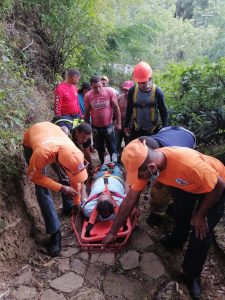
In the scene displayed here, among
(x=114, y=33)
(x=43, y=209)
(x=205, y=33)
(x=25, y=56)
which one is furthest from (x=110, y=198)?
(x=205, y=33)

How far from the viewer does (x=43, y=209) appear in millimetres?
3229

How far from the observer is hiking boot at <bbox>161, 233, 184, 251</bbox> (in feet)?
11.0

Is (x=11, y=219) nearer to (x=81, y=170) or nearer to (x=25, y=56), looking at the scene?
(x=81, y=170)

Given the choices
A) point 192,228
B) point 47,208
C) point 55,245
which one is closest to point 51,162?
point 47,208

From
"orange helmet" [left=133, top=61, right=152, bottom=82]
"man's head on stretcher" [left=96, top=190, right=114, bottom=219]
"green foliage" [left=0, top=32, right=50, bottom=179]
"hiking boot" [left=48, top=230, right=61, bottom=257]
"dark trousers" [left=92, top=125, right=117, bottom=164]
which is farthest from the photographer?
"dark trousers" [left=92, top=125, right=117, bottom=164]

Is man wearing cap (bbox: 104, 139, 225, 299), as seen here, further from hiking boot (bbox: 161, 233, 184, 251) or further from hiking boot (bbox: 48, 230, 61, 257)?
hiking boot (bbox: 48, 230, 61, 257)

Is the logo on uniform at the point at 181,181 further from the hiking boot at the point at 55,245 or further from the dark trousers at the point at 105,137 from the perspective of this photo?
the dark trousers at the point at 105,137

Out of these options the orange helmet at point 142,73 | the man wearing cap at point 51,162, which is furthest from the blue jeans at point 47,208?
the orange helmet at point 142,73

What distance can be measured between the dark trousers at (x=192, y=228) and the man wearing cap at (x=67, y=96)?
3.18 m

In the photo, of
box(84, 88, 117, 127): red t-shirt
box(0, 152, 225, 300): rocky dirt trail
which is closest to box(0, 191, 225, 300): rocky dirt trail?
box(0, 152, 225, 300): rocky dirt trail

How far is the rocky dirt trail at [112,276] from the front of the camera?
286 centimetres

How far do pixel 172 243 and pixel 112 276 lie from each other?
2.63 feet

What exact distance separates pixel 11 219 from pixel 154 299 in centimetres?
177

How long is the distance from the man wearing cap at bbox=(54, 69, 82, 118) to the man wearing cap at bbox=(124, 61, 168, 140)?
145 centimetres
